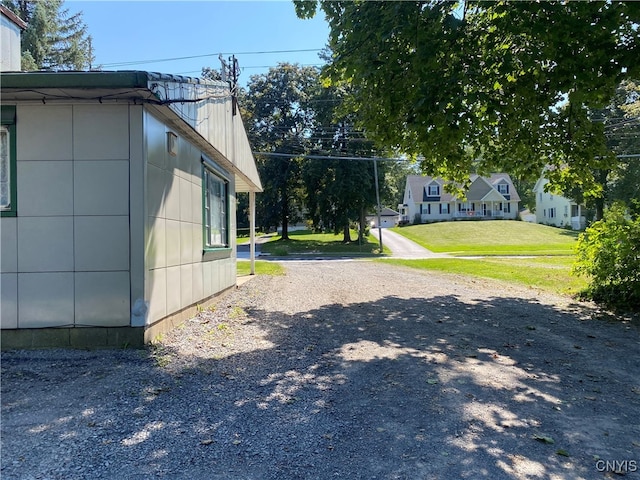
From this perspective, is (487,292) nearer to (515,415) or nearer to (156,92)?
(515,415)

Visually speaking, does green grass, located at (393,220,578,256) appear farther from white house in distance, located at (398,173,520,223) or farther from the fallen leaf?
the fallen leaf

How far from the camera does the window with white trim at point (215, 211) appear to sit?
26.1ft

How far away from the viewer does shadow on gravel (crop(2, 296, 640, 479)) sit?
2.71 m

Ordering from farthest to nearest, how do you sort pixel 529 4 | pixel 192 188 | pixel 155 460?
pixel 192 188, pixel 529 4, pixel 155 460

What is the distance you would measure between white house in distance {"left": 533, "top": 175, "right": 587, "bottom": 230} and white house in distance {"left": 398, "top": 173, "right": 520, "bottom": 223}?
4435mm

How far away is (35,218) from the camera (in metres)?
4.97

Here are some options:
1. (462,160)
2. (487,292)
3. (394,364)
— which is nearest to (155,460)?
(394,364)

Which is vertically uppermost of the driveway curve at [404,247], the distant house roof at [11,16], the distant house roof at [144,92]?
the distant house roof at [11,16]

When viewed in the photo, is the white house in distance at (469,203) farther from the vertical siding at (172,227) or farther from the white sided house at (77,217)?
the white sided house at (77,217)

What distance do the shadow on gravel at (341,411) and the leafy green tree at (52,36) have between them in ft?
97.6

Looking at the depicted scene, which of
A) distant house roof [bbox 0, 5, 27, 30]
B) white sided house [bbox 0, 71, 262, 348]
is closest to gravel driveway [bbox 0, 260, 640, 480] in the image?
white sided house [bbox 0, 71, 262, 348]

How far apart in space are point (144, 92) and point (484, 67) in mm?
5070

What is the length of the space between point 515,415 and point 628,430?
797 mm

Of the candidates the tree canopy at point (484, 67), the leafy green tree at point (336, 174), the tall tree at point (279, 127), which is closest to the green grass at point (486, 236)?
the leafy green tree at point (336, 174)
